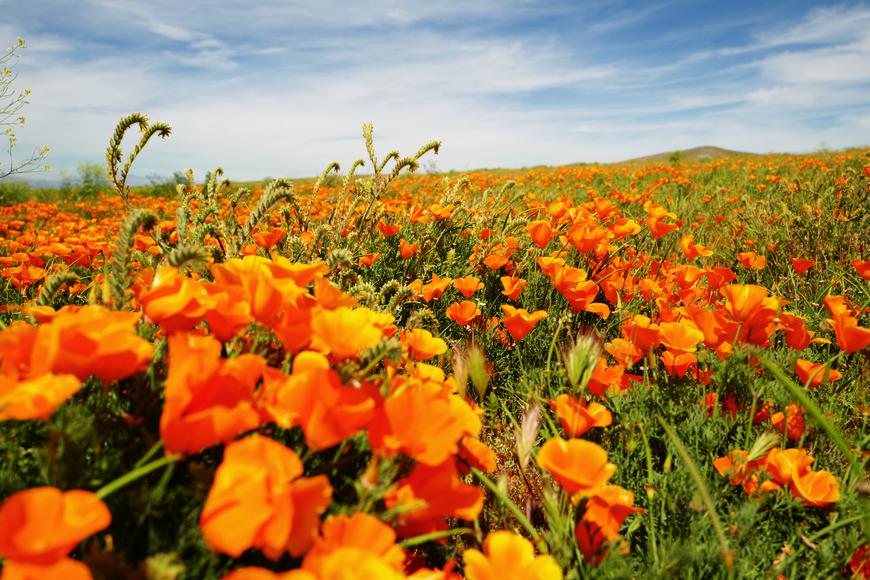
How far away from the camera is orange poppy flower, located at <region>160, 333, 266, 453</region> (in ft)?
2.39

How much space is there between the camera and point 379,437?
0.87 m

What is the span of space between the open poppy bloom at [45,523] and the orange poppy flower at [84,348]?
0.72 ft

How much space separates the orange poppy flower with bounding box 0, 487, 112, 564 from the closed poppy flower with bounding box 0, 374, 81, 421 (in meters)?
0.13

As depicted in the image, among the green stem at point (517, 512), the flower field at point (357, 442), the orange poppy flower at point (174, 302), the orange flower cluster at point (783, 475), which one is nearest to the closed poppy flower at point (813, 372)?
the flower field at point (357, 442)

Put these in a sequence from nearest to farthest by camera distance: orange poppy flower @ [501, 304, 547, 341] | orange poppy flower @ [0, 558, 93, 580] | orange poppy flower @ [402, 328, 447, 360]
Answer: orange poppy flower @ [0, 558, 93, 580]
orange poppy flower @ [402, 328, 447, 360]
orange poppy flower @ [501, 304, 547, 341]

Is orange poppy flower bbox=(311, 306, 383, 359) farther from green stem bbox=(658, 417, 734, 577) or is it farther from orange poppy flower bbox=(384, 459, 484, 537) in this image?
green stem bbox=(658, 417, 734, 577)

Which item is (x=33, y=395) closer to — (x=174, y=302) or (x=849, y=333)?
(x=174, y=302)

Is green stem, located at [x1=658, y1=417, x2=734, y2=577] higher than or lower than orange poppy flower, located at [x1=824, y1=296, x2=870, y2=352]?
lower

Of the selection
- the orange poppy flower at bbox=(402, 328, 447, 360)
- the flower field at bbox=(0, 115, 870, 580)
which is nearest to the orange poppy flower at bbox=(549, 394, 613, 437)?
the flower field at bbox=(0, 115, 870, 580)

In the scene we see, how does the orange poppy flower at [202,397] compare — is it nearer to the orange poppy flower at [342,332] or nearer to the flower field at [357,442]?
the flower field at [357,442]

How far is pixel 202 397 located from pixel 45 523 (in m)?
0.24

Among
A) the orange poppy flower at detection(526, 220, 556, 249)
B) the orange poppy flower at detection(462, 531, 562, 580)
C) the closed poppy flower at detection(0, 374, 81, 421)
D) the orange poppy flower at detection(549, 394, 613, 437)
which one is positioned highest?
the orange poppy flower at detection(526, 220, 556, 249)

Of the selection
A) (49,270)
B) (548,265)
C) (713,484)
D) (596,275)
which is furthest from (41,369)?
(596,275)

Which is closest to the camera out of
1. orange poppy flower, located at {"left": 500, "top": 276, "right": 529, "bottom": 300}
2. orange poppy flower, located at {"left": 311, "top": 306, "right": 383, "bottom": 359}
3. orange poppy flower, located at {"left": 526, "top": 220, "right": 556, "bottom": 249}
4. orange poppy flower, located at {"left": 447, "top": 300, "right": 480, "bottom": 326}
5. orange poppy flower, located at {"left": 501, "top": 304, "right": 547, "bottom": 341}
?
orange poppy flower, located at {"left": 311, "top": 306, "right": 383, "bottom": 359}
